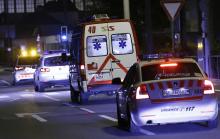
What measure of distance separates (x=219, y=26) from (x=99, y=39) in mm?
25354

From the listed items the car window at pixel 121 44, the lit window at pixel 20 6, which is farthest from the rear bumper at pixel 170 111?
the lit window at pixel 20 6

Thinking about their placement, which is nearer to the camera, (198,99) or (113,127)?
(198,99)

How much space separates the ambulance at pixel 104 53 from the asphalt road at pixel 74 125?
75cm

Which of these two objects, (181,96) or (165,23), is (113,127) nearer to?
(181,96)

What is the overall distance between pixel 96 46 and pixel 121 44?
814 mm

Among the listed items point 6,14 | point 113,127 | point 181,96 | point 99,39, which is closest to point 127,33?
point 99,39

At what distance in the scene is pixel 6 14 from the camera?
143375 mm

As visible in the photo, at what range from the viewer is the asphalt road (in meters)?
13.1

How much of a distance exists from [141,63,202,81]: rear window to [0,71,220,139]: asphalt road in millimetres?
1077

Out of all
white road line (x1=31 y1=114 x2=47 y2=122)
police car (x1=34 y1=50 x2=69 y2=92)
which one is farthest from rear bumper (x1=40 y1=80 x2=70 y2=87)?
white road line (x1=31 y1=114 x2=47 y2=122)

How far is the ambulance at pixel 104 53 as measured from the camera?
21.2 m

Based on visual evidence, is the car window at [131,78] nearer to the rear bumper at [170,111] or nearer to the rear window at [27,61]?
the rear bumper at [170,111]

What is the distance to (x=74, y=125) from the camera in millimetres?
15453

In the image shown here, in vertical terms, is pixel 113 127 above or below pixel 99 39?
below
